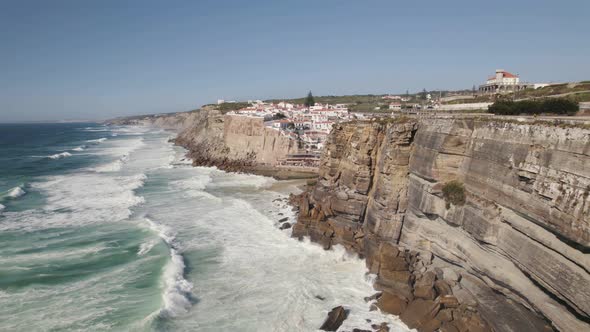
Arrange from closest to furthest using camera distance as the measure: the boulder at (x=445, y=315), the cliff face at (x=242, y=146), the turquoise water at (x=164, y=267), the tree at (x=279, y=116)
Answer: the boulder at (x=445, y=315) < the turquoise water at (x=164, y=267) < the cliff face at (x=242, y=146) < the tree at (x=279, y=116)

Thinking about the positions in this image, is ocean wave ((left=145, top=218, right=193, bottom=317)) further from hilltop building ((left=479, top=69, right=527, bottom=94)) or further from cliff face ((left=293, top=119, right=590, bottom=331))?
hilltop building ((left=479, top=69, right=527, bottom=94))

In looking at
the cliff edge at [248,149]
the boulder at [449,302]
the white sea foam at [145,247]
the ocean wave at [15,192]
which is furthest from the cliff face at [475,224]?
the ocean wave at [15,192]

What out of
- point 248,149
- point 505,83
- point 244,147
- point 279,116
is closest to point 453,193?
point 505,83

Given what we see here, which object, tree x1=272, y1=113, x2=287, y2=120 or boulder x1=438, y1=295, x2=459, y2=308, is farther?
tree x1=272, y1=113, x2=287, y2=120

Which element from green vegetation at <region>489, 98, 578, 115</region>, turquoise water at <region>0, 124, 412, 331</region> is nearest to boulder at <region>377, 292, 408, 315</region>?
turquoise water at <region>0, 124, 412, 331</region>

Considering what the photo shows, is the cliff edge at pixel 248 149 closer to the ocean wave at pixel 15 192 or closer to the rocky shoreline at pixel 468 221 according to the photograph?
the ocean wave at pixel 15 192

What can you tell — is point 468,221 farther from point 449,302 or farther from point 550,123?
point 550,123
